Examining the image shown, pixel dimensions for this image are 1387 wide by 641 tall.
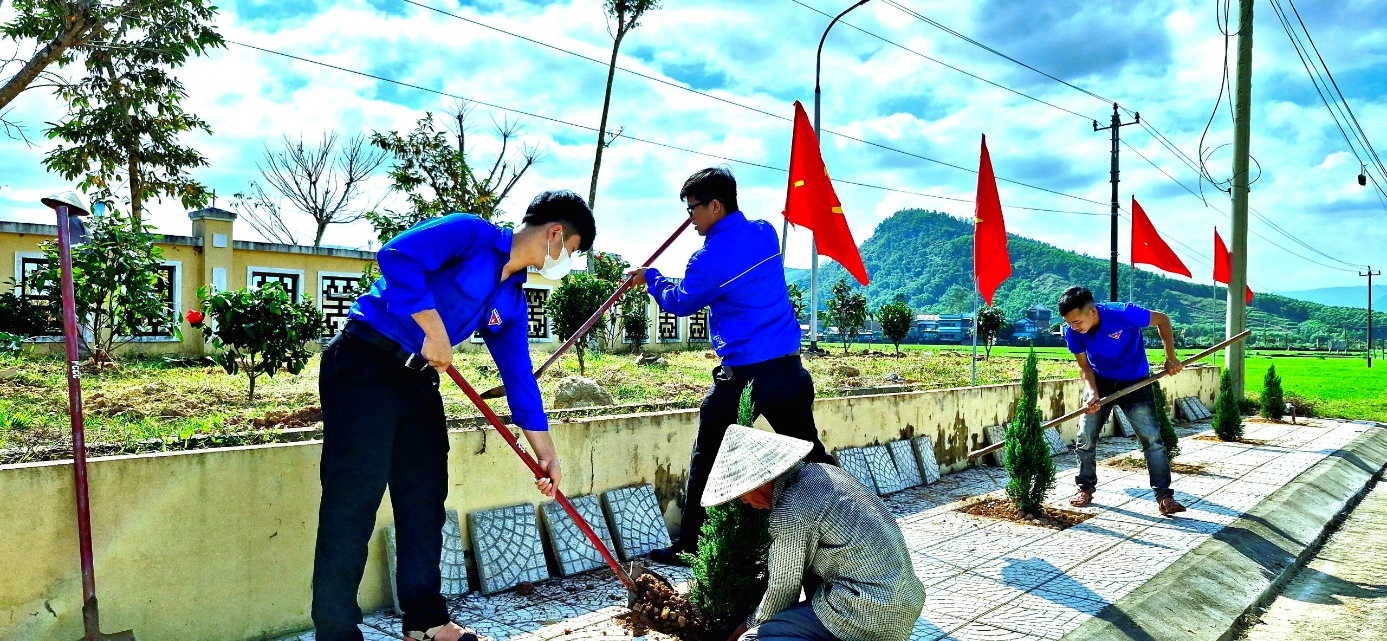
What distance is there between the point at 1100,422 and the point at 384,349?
5.68 m

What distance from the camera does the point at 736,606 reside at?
10.6 feet

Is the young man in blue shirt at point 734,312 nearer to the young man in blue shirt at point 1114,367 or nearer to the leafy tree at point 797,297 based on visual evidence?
the young man in blue shirt at point 1114,367

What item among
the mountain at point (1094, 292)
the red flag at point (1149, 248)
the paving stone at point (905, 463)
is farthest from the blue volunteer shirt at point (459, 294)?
the mountain at point (1094, 292)

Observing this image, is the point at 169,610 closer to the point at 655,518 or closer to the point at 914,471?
the point at 655,518

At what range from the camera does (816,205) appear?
6.89m

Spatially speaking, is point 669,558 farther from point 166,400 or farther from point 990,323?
point 990,323

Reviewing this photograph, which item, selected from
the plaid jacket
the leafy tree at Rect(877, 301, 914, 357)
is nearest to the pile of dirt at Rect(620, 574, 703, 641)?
the plaid jacket

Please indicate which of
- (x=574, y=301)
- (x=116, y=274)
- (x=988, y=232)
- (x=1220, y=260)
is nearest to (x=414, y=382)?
(x=988, y=232)

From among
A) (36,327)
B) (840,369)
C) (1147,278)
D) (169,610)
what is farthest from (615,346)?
(1147,278)

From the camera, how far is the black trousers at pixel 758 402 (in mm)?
4113

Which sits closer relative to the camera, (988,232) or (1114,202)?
(988,232)

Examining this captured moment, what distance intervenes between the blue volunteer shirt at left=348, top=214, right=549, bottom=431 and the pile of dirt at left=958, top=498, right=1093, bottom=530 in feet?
12.8

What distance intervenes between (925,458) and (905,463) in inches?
13.1

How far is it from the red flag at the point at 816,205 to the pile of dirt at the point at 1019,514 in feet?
6.42
